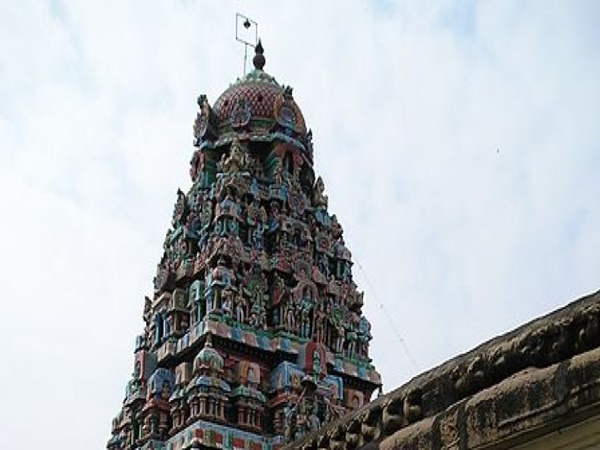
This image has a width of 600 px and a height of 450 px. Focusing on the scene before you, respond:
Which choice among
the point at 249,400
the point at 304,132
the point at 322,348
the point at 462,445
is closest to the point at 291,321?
the point at 322,348

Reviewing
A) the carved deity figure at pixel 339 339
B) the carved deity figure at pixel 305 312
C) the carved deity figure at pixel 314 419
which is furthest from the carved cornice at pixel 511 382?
the carved deity figure at pixel 339 339

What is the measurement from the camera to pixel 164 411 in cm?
2342

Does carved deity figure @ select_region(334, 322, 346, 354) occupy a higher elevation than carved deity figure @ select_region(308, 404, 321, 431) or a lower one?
higher

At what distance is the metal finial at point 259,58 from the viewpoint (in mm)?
29797

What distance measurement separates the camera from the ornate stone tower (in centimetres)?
2211

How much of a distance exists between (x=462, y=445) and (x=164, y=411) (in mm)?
20870

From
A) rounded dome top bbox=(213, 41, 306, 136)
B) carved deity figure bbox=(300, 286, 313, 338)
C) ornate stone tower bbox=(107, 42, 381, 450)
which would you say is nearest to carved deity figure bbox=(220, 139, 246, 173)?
ornate stone tower bbox=(107, 42, 381, 450)

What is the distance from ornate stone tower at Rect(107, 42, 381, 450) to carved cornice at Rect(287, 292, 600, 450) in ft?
58.7

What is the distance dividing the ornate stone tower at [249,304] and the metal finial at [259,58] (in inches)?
30.8

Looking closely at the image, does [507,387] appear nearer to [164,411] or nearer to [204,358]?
[204,358]

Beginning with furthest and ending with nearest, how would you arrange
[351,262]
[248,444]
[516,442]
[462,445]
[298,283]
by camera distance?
1. [351,262]
2. [298,283]
3. [248,444]
4. [462,445]
5. [516,442]

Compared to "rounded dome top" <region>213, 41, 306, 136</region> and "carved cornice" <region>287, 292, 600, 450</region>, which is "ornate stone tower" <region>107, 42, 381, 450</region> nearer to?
"rounded dome top" <region>213, 41, 306, 136</region>

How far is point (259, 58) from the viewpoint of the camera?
30.0 metres

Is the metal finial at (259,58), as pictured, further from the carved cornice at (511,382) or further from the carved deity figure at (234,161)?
the carved cornice at (511,382)
